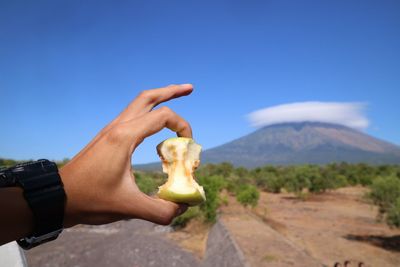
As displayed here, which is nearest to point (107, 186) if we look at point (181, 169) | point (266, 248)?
point (181, 169)

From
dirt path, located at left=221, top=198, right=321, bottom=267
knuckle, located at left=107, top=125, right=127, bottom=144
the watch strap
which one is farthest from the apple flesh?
dirt path, located at left=221, top=198, right=321, bottom=267

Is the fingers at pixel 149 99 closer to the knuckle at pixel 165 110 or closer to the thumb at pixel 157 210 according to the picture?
the knuckle at pixel 165 110

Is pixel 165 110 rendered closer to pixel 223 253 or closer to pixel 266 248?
pixel 223 253

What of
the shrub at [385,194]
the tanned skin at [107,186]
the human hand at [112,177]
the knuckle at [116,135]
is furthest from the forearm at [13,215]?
the shrub at [385,194]

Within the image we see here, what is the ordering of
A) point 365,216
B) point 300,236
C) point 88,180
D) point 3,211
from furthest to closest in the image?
1. point 365,216
2. point 300,236
3. point 88,180
4. point 3,211

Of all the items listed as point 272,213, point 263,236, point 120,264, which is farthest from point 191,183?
point 272,213

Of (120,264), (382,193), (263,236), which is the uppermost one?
(382,193)

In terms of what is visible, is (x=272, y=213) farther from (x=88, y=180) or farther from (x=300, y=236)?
(x=88, y=180)
